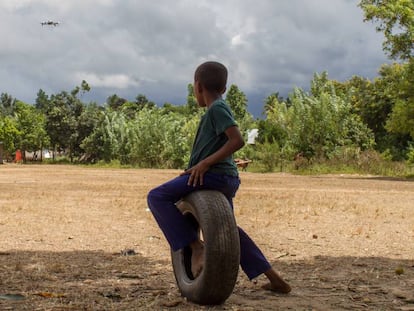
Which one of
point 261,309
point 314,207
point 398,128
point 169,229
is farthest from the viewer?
point 398,128

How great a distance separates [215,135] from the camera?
402 centimetres

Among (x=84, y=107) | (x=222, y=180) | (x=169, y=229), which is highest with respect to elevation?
(x=84, y=107)

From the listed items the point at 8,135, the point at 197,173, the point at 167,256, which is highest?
the point at 8,135

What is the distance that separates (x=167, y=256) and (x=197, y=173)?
8.44 feet

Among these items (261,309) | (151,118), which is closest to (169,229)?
(261,309)

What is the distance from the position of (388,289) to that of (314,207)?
22.1ft

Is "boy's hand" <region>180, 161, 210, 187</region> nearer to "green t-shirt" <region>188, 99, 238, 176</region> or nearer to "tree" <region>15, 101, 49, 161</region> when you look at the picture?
"green t-shirt" <region>188, 99, 238, 176</region>

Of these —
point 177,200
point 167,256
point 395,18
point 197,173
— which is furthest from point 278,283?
point 395,18

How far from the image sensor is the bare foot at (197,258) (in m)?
4.08

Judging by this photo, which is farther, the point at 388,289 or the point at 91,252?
the point at 91,252

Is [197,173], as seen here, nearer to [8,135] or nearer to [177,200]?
[177,200]

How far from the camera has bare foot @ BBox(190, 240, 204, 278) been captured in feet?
13.4

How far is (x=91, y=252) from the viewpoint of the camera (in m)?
6.43

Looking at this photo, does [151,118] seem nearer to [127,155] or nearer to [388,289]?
[127,155]
